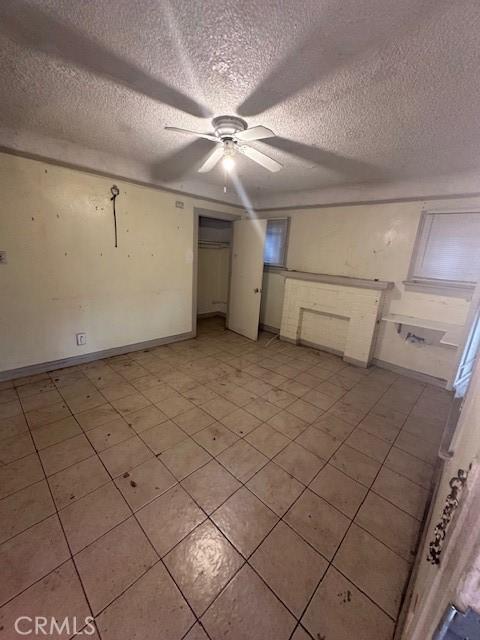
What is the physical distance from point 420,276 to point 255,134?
2.49 m

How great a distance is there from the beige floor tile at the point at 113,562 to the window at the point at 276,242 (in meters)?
3.82

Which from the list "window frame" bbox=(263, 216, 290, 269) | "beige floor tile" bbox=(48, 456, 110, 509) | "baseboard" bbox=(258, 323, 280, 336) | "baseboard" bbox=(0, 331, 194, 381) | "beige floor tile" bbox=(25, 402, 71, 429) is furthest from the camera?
"baseboard" bbox=(258, 323, 280, 336)

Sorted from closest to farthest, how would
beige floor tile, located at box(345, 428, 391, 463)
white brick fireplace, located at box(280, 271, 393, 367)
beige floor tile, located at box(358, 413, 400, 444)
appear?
beige floor tile, located at box(345, 428, 391, 463) → beige floor tile, located at box(358, 413, 400, 444) → white brick fireplace, located at box(280, 271, 393, 367)

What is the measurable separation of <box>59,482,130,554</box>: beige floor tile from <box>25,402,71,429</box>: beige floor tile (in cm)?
90

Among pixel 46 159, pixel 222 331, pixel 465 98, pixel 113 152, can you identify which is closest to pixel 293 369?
pixel 222 331

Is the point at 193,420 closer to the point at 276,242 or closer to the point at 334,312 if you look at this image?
the point at 334,312

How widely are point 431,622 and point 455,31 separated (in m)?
1.96

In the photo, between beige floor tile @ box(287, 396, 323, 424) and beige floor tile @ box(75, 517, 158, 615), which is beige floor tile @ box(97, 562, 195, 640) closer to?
beige floor tile @ box(75, 517, 158, 615)

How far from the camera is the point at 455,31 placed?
1.06 meters

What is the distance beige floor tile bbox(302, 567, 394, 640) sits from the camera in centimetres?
99

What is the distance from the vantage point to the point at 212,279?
5445 millimetres

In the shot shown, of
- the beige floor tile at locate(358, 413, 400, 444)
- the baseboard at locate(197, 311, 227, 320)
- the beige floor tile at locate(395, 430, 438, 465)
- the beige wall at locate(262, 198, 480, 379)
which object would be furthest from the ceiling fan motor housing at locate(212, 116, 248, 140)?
the baseboard at locate(197, 311, 227, 320)

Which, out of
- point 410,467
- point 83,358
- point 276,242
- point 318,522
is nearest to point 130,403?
point 83,358

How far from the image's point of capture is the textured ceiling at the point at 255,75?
1.05 m
